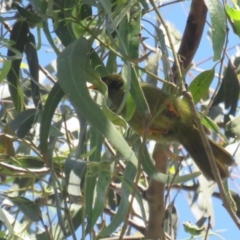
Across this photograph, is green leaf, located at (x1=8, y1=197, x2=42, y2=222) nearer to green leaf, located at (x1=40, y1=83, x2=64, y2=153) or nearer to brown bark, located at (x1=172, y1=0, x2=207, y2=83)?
green leaf, located at (x1=40, y1=83, x2=64, y2=153)

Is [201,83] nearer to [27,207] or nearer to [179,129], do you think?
[179,129]

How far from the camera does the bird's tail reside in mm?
2154

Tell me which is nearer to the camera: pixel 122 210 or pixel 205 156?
pixel 122 210

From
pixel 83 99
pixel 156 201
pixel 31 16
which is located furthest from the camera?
→ pixel 156 201

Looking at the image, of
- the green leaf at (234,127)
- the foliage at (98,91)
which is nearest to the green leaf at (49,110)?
the foliage at (98,91)

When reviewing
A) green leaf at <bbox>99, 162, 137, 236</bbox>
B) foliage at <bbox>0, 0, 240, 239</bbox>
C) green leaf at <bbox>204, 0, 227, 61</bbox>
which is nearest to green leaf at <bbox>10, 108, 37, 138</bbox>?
foliage at <bbox>0, 0, 240, 239</bbox>

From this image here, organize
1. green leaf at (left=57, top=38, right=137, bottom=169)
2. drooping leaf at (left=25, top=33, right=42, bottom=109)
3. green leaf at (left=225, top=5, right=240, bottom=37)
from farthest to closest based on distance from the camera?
drooping leaf at (left=25, top=33, right=42, bottom=109)
green leaf at (left=225, top=5, right=240, bottom=37)
green leaf at (left=57, top=38, right=137, bottom=169)

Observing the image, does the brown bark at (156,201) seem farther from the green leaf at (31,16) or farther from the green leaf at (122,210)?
the green leaf at (31,16)

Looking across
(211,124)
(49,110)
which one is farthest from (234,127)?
(49,110)

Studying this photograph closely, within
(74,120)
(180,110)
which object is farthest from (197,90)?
(74,120)

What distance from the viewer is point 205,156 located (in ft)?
7.32

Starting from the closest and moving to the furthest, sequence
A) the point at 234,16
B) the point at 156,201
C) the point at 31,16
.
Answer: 1. the point at 234,16
2. the point at 31,16
3. the point at 156,201

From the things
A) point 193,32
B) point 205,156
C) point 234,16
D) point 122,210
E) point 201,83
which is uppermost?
point 193,32

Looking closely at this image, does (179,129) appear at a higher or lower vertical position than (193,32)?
lower
